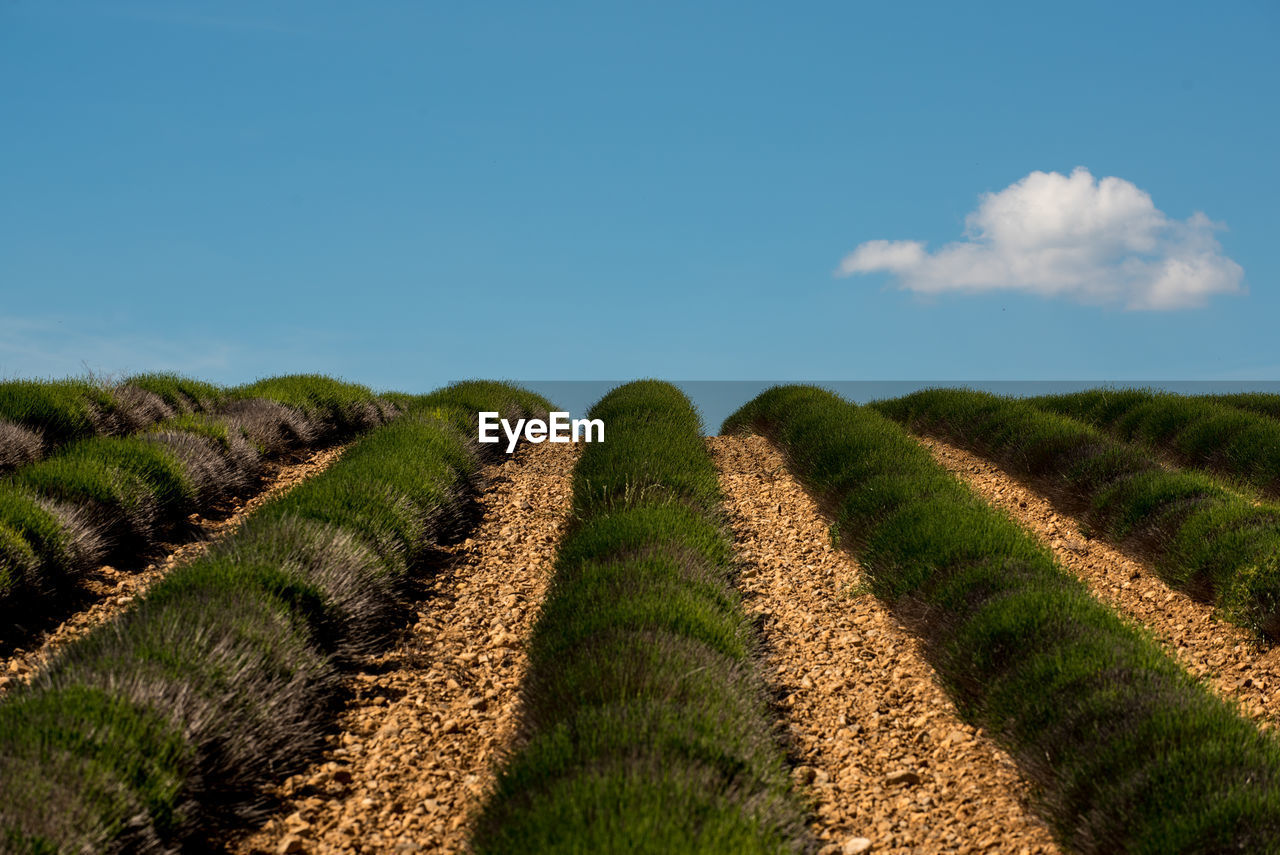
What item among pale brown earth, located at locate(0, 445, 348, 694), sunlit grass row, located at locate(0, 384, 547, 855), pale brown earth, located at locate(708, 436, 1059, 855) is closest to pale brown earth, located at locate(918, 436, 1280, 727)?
pale brown earth, located at locate(708, 436, 1059, 855)

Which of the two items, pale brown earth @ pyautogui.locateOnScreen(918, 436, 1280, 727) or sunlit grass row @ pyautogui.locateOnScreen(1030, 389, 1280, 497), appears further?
sunlit grass row @ pyautogui.locateOnScreen(1030, 389, 1280, 497)

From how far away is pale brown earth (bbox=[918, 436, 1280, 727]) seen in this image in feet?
16.3

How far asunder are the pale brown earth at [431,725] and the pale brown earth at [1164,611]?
11.4ft

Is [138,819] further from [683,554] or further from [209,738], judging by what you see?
[683,554]

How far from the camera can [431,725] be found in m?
4.35

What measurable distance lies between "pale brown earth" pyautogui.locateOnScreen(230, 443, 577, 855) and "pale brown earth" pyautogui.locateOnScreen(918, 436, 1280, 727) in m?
3.49

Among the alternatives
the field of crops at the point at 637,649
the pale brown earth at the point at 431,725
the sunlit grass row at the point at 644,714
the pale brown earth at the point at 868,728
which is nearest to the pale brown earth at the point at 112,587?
the field of crops at the point at 637,649

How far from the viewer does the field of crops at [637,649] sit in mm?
3217

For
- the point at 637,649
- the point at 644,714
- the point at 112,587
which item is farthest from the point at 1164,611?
the point at 112,587

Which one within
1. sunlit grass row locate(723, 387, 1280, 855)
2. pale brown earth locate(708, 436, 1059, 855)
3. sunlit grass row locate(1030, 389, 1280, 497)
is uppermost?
sunlit grass row locate(1030, 389, 1280, 497)

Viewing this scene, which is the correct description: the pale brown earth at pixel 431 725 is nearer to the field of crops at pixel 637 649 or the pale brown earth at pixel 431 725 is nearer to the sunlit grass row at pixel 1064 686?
the field of crops at pixel 637 649

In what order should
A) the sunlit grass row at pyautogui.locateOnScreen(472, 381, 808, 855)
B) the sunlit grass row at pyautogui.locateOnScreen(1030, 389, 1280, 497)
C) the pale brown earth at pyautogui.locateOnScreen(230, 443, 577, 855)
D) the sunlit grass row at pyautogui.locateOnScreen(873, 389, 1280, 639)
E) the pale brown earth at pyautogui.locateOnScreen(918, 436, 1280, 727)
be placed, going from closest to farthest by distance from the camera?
the sunlit grass row at pyautogui.locateOnScreen(472, 381, 808, 855) < the pale brown earth at pyautogui.locateOnScreen(230, 443, 577, 855) < the pale brown earth at pyautogui.locateOnScreen(918, 436, 1280, 727) < the sunlit grass row at pyautogui.locateOnScreen(873, 389, 1280, 639) < the sunlit grass row at pyautogui.locateOnScreen(1030, 389, 1280, 497)

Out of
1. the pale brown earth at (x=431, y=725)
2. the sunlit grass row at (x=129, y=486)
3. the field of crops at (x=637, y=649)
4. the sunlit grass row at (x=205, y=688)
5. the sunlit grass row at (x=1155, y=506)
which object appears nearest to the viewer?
the sunlit grass row at (x=205, y=688)

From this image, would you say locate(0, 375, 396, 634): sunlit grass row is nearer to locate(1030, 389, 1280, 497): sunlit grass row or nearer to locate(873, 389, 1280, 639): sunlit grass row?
locate(873, 389, 1280, 639): sunlit grass row
